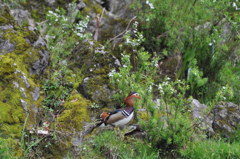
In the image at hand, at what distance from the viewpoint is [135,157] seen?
171 inches

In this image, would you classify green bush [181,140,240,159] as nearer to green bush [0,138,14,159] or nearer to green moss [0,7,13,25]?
green bush [0,138,14,159]

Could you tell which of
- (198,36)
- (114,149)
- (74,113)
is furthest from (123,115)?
(198,36)

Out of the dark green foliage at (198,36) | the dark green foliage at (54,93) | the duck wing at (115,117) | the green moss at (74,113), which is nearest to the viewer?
the duck wing at (115,117)

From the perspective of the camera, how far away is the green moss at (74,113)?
16.1 ft

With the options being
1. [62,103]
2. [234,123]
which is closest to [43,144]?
[62,103]

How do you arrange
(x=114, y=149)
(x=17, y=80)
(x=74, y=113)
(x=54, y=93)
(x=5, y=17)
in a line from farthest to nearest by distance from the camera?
1. (x=5, y=17)
2. (x=54, y=93)
3. (x=74, y=113)
4. (x=17, y=80)
5. (x=114, y=149)

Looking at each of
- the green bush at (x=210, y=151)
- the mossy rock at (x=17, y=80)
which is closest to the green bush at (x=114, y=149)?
the green bush at (x=210, y=151)

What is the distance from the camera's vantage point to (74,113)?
16.9ft

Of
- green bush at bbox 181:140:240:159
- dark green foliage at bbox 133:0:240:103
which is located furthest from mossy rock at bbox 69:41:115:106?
dark green foliage at bbox 133:0:240:103

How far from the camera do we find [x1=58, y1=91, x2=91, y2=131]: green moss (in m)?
4.92

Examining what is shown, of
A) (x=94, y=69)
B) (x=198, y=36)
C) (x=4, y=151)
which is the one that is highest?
(x=198, y=36)

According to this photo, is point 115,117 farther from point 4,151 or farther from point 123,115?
point 4,151

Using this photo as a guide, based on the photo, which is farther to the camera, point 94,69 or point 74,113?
point 94,69

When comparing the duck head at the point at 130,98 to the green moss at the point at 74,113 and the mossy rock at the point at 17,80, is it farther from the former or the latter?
the mossy rock at the point at 17,80
